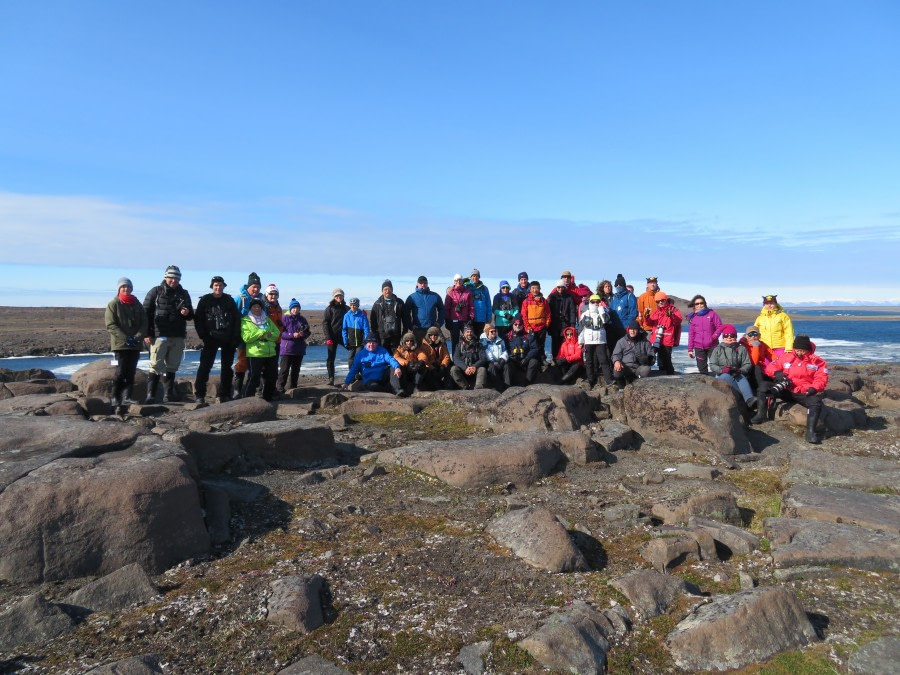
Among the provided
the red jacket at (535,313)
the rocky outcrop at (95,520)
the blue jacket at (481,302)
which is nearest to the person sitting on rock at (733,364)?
the red jacket at (535,313)

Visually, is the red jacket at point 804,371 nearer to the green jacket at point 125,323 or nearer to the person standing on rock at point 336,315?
the person standing on rock at point 336,315

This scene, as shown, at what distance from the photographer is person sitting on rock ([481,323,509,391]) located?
14039mm

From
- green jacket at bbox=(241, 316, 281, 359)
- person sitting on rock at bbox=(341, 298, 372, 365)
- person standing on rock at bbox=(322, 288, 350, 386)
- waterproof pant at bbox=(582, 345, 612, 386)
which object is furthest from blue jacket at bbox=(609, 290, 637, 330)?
green jacket at bbox=(241, 316, 281, 359)

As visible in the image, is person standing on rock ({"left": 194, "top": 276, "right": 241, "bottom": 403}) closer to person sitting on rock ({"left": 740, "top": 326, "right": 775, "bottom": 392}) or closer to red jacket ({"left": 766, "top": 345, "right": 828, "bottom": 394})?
person sitting on rock ({"left": 740, "top": 326, "right": 775, "bottom": 392})

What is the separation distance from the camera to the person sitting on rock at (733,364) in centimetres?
1166

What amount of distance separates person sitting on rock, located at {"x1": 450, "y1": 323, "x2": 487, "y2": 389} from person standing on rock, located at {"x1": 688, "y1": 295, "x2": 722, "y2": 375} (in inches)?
173

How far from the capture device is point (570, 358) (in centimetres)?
1441

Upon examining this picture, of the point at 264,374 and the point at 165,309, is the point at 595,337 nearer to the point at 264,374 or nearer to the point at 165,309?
the point at 264,374

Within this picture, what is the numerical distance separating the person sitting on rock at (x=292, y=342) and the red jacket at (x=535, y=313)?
4.99 meters

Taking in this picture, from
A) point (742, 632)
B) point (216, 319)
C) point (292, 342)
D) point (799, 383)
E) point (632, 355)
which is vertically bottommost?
point (742, 632)

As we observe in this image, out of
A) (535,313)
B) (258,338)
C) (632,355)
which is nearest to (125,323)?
(258,338)

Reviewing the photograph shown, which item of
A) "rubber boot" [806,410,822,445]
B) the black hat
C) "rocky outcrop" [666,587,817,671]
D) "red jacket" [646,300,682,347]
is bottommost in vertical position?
"rocky outcrop" [666,587,817,671]

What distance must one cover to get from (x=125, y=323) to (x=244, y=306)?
7.12 feet

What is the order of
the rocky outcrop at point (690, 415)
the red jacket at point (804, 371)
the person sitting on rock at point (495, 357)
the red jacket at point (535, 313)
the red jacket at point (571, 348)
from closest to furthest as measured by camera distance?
1. the rocky outcrop at point (690, 415)
2. the red jacket at point (804, 371)
3. the person sitting on rock at point (495, 357)
4. the red jacket at point (571, 348)
5. the red jacket at point (535, 313)
